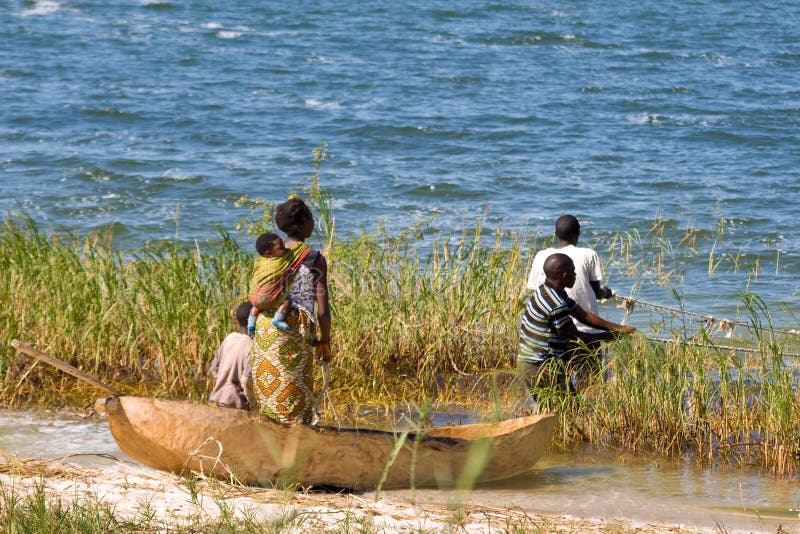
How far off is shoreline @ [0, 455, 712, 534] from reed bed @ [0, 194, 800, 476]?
4.47ft

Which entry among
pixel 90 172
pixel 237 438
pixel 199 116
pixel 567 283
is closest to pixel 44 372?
pixel 237 438

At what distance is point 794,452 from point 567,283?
1.70 metres

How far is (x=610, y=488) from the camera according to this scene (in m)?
6.88

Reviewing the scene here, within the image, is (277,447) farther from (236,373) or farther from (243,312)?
(243,312)

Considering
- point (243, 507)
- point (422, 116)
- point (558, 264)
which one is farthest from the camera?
point (422, 116)

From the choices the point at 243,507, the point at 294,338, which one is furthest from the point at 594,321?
the point at 243,507

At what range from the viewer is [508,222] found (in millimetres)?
15266

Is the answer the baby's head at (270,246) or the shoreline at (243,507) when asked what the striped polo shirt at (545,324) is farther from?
the baby's head at (270,246)

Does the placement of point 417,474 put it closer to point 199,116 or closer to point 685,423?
point 685,423

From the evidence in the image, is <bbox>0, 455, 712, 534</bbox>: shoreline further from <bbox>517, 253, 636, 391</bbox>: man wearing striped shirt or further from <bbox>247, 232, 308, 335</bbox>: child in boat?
<bbox>517, 253, 636, 391</bbox>: man wearing striped shirt

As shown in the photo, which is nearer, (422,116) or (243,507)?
(243,507)

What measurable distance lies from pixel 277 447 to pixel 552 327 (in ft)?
6.78

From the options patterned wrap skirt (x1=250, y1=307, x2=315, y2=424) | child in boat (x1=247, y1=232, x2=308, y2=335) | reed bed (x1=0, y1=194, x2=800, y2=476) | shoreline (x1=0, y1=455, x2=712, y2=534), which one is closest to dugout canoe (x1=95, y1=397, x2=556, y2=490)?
shoreline (x1=0, y1=455, x2=712, y2=534)

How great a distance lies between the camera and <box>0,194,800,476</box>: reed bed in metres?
7.36
